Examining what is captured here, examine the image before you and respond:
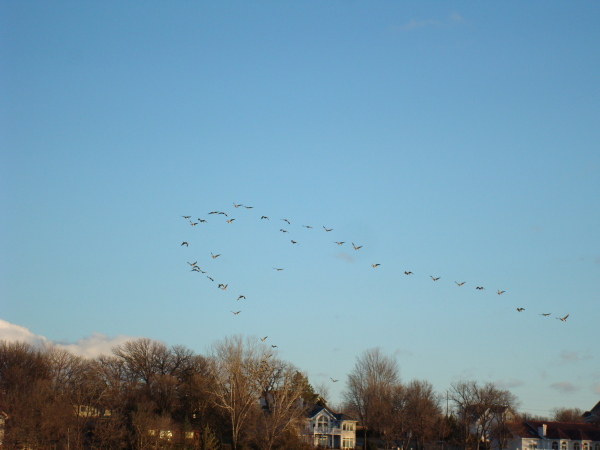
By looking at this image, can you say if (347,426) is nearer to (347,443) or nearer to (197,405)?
(347,443)

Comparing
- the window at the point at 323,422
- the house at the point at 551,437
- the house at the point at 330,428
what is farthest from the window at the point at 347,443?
the house at the point at 551,437

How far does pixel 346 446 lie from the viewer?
355 feet

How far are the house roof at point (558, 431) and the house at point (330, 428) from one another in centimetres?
2506

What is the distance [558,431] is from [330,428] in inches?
1461

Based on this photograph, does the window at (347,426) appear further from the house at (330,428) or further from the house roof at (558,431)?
the house roof at (558,431)

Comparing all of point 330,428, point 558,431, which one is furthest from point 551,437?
point 330,428

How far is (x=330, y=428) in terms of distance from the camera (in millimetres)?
107000

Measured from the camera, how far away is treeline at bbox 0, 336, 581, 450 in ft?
225

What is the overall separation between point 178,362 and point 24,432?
36105 millimetres

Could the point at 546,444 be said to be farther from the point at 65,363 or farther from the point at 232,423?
the point at 65,363

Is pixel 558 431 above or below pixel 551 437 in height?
above

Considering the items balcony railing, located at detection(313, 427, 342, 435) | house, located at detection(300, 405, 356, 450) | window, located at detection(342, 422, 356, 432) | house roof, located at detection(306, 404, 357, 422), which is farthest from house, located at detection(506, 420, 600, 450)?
balcony railing, located at detection(313, 427, 342, 435)

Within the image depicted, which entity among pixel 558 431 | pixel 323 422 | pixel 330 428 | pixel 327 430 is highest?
pixel 323 422

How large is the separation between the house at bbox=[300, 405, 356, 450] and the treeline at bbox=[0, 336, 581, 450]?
7.34ft
